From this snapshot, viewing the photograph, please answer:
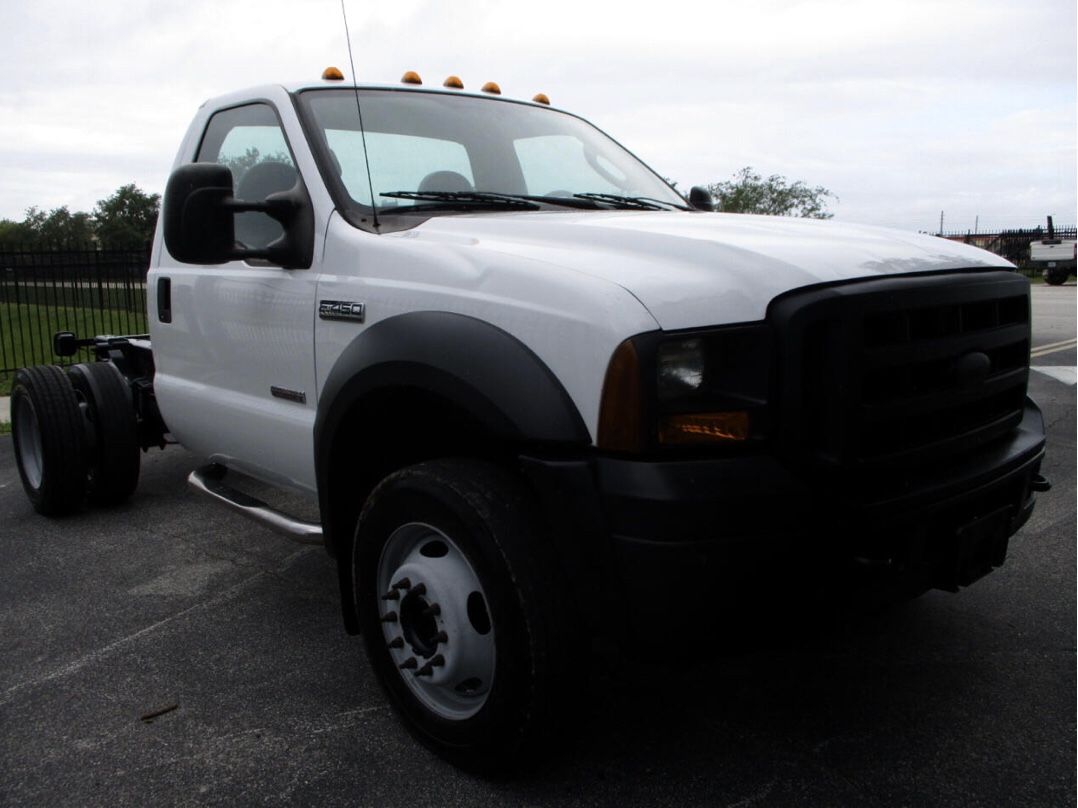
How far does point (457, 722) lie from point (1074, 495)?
415cm

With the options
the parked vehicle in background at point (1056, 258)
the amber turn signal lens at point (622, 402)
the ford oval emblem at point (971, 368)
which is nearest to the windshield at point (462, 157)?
the amber turn signal lens at point (622, 402)

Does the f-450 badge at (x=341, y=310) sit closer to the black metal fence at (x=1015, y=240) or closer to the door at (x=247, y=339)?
the door at (x=247, y=339)

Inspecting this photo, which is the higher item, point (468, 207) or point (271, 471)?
point (468, 207)

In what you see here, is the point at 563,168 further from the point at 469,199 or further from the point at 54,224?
the point at 54,224

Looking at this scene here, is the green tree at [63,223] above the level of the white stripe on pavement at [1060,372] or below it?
above

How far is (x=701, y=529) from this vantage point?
7.17ft

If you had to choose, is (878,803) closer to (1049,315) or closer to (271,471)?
(271,471)

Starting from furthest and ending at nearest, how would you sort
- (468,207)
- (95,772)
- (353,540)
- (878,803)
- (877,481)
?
1. (468,207)
2. (353,540)
3. (95,772)
4. (878,803)
5. (877,481)

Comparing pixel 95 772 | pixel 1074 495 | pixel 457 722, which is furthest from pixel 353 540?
pixel 1074 495

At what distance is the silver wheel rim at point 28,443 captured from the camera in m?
5.46

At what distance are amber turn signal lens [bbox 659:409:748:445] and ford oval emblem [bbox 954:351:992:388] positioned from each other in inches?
27.0

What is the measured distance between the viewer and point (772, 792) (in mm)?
2600

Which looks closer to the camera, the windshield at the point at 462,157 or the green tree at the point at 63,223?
the windshield at the point at 462,157

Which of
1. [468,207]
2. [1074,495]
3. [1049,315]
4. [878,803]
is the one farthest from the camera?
[1049,315]
